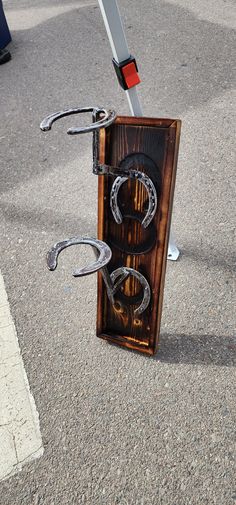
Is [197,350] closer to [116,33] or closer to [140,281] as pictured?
[140,281]

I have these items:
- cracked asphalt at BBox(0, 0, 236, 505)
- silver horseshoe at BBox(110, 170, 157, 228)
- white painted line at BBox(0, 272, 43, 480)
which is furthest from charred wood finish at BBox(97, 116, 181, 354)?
white painted line at BBox(0, 272, 43, 480)

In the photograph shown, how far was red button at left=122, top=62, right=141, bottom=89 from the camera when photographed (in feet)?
5.63

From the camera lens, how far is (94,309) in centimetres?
222

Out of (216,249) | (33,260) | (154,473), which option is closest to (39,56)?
(33,260)

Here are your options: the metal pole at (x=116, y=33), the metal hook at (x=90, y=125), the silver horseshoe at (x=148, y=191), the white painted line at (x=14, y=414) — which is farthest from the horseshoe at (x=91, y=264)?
the white painted line at (x=14, y=414)

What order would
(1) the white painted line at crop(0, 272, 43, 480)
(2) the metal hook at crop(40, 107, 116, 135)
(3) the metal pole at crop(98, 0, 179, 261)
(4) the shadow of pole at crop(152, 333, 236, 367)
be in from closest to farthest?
(2) the metal hook at crop(40, 107, 116, 135) → (3) the metal pole at crop(98, 0, 179, 261) → (1) the white painted line at crop(0, 272, 43, 480) → (4) the shadow of pole at crop(152, 333, 236, 367)

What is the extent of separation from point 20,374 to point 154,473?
722mm

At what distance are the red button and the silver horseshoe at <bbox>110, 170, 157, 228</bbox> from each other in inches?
16.1

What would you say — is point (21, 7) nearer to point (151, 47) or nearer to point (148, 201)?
point (151, 47)

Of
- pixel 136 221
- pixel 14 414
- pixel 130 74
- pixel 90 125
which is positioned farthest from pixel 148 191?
pixel 14 414

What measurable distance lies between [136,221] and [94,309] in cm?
67

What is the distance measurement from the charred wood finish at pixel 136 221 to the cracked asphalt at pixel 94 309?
0.17 meters

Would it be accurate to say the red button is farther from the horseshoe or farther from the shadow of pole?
the shadow of pole

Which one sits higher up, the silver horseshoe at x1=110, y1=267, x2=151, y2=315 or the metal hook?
the metal hook
